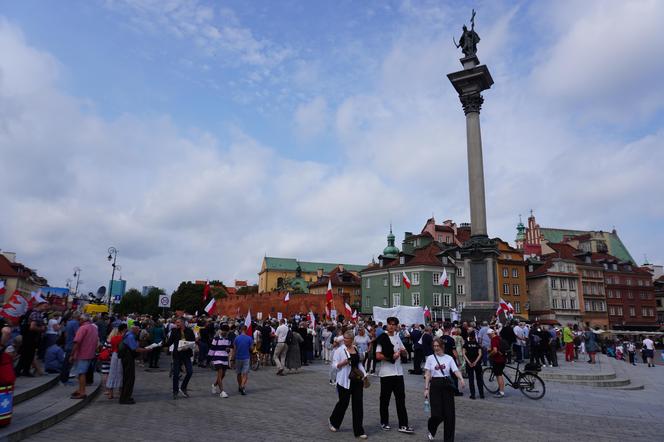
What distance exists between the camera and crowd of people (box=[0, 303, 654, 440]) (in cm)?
883

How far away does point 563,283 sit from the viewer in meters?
78.4

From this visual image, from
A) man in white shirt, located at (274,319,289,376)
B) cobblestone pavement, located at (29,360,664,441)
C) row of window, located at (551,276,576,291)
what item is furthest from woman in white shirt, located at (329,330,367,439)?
row of window, located at (551,276,576,291)

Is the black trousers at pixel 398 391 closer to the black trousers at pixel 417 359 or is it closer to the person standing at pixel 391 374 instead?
the person standing at pixel 391 374

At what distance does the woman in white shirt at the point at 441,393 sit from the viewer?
806cm

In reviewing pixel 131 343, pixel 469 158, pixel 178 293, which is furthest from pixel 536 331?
pixel 178 293

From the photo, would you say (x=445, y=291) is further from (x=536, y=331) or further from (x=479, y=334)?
(x=479, y=334)

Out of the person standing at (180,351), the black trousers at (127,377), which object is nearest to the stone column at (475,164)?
the person standing at (180,351)

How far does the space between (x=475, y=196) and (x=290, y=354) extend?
643 inches

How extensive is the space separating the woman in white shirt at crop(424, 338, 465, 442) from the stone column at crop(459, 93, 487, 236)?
2171 cm

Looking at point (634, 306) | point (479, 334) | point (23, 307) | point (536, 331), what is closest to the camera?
point (23, 307)

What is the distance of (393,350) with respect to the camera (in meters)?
9.09

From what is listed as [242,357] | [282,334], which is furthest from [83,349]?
[282,334]

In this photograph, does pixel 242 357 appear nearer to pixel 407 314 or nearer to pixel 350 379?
pixel 350 379

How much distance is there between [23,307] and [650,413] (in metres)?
19.4
